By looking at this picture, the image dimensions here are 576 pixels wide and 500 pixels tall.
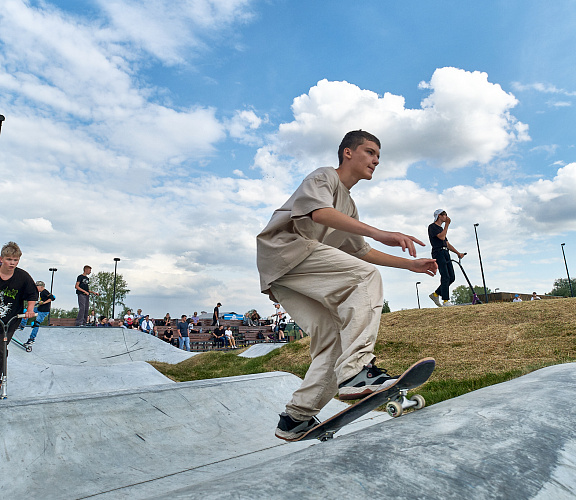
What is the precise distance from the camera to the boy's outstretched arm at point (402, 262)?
2717 mm

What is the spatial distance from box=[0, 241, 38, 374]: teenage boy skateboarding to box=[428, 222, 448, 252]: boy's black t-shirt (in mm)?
6928

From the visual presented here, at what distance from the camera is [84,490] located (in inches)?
96.1

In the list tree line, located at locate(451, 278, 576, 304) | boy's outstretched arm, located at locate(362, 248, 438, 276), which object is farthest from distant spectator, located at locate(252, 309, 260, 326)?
tree line, located at locate(451, 278, 576, 304)

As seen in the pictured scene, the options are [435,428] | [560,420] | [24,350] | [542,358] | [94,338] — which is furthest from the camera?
[94,338]

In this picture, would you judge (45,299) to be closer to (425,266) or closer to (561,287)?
(425,266)

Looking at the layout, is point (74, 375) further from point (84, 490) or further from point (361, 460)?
point (361, 460)

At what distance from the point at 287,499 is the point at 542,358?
554 cm

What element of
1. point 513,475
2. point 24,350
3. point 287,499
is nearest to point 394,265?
point 513,475

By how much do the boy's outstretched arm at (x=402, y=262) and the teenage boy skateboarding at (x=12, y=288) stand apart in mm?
4166

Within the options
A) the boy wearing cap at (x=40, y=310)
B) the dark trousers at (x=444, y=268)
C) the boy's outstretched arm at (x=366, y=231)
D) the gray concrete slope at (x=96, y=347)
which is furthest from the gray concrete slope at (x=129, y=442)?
the boy wearing cap at (x=40, y=310)

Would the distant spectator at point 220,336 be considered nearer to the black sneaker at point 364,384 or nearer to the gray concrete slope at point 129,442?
the gray concrete slope at point 129,442

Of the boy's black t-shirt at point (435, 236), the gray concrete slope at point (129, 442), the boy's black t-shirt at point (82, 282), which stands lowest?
the gray concrete slope at point (129, 442)

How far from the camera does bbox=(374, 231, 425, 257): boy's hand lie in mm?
2154

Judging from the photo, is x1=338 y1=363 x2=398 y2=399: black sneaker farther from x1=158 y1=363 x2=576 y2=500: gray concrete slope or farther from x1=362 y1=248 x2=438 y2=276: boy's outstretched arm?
x1=362 y1=248 x2=438 y2=276: boy's outstretched arm
